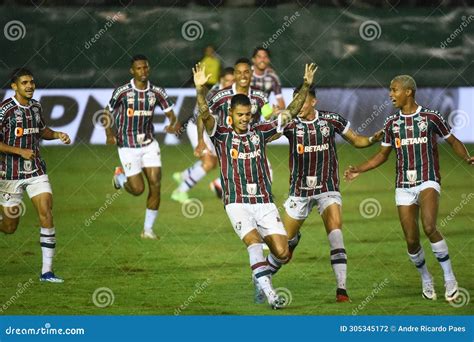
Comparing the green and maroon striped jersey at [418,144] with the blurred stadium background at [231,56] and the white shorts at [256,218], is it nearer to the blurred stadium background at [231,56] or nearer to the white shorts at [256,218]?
the white shorts at [256,218]

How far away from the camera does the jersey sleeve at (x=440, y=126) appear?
37.1 feet

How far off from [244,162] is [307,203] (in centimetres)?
100

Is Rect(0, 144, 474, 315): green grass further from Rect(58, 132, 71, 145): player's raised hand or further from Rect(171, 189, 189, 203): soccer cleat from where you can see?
Rect(58, 132, 71, 145): player's raised hand

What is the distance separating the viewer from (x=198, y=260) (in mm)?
13641

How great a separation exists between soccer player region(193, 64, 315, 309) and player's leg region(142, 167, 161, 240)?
380cm

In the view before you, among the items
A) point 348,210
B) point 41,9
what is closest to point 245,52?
point 41,9

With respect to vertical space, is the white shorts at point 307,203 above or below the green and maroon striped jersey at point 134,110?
below

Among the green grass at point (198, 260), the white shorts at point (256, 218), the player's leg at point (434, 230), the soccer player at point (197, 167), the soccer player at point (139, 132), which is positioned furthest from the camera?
the soccer player at point (197, 167)

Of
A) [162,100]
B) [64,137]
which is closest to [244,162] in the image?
[64,137]

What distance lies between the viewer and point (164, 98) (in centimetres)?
1501

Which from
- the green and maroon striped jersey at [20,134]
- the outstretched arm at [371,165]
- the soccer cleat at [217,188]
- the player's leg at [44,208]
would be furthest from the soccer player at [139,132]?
the outstretched arm at [371,165]

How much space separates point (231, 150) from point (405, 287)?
2.54 m

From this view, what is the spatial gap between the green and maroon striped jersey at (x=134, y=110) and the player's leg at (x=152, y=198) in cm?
38

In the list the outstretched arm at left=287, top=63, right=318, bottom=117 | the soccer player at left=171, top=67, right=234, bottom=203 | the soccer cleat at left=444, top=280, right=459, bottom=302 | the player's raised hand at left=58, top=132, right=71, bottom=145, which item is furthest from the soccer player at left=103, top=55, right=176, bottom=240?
the soccer cleat at left=444, top=280, right=459, bottom=302
